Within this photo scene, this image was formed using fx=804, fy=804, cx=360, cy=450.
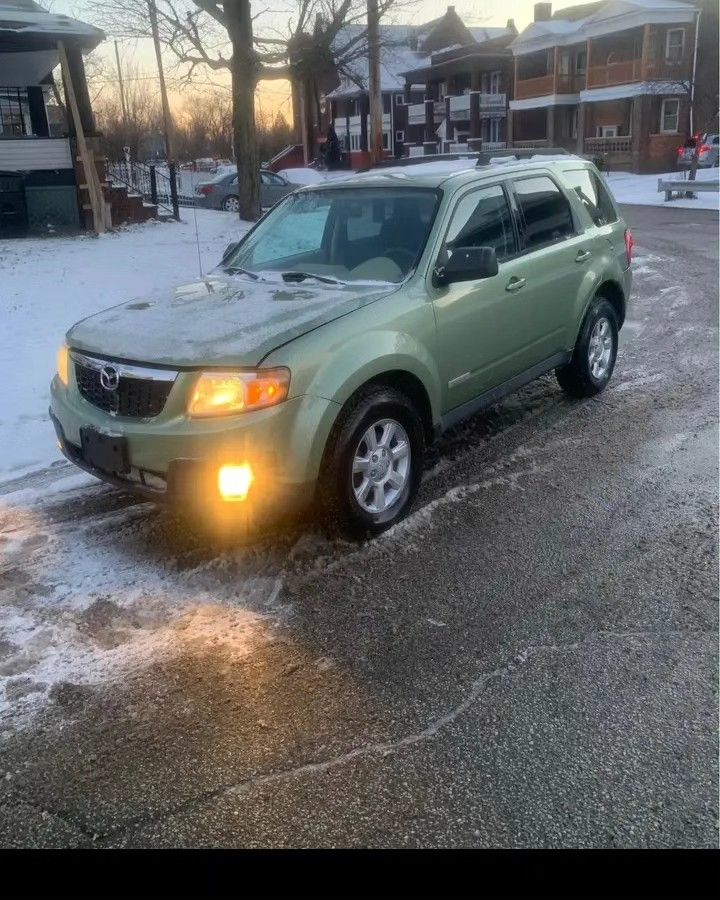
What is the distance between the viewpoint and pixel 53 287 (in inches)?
437

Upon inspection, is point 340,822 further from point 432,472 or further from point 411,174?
point 411,174

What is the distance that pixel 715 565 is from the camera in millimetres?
3834

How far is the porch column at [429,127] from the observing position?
53938 mm

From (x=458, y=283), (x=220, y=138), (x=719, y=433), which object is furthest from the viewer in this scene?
(x=220, y=138)

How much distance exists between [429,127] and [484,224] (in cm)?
5379

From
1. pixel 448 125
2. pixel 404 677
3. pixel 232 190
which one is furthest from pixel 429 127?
pixel 404 677

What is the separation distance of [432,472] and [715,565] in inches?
70.2

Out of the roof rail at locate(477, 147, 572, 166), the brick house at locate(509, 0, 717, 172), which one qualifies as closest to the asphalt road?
the roof rail at locate(477, 147, 572, 166)

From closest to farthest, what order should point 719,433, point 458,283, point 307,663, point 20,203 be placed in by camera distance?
1. point 307,663
2. point 458,283
3. point 719,433
4. point 20,203

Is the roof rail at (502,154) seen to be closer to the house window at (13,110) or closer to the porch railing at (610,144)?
the house window at (13,110)

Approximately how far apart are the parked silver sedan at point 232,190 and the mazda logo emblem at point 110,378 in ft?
73.7

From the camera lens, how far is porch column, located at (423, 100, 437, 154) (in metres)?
53.9

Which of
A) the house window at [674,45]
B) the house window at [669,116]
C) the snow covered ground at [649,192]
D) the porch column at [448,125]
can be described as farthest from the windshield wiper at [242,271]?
the porch column at [448,125]
